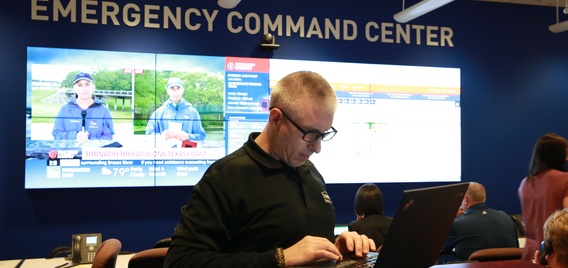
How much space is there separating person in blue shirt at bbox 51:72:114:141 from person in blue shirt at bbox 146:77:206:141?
16.4 inches

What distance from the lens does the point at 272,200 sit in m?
1.30

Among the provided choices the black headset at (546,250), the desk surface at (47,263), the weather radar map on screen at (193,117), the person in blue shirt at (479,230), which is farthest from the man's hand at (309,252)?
the weather radar map on screen at (193,117)

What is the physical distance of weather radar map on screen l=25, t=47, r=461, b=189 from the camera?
14.5 ft

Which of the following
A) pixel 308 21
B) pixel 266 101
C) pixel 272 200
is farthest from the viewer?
pixel 308 21

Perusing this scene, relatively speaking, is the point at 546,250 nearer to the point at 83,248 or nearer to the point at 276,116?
the point at 276,116

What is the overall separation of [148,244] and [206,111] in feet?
4.53

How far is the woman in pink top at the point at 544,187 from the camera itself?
9.14 feet

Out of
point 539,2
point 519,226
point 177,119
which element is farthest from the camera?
point 539,2

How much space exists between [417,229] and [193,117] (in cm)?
388

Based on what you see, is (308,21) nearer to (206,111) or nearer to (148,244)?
(206,111)

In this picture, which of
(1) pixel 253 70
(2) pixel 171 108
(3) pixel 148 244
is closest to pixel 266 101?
(1) pixel 253 70

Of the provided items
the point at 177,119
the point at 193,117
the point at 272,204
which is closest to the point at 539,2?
the point at 193,117

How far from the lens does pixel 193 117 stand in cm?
481

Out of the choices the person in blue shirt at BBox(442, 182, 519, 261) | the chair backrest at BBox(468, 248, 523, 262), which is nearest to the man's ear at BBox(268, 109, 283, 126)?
the chair backrest at BBox(468, 248, 523, 262)
